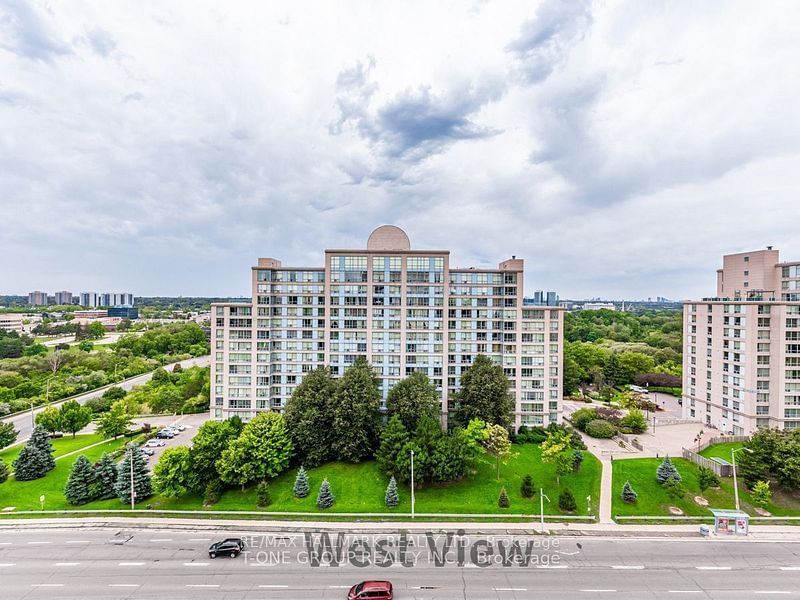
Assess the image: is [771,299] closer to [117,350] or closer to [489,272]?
[489,272]

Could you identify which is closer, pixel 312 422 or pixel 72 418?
pixel 312 422

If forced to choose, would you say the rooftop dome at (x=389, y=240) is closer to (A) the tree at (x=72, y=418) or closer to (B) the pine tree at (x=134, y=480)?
(B) the pine tree at (x=134, y=480)

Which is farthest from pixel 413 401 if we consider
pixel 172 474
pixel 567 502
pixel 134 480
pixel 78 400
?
pixel 78 400

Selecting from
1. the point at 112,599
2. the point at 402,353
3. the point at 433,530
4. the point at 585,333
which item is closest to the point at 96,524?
the point at 112,599

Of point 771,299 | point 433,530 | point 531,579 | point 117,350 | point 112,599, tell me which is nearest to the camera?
point 112,599

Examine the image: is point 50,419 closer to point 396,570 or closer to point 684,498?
point 396,570

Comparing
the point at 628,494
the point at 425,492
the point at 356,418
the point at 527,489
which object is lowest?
the point at 425,492

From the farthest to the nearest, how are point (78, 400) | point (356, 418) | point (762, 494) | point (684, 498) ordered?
1. point (78, 400)
2. point (356, 418)
3. point (684, 498)
4. point (762, 494)
